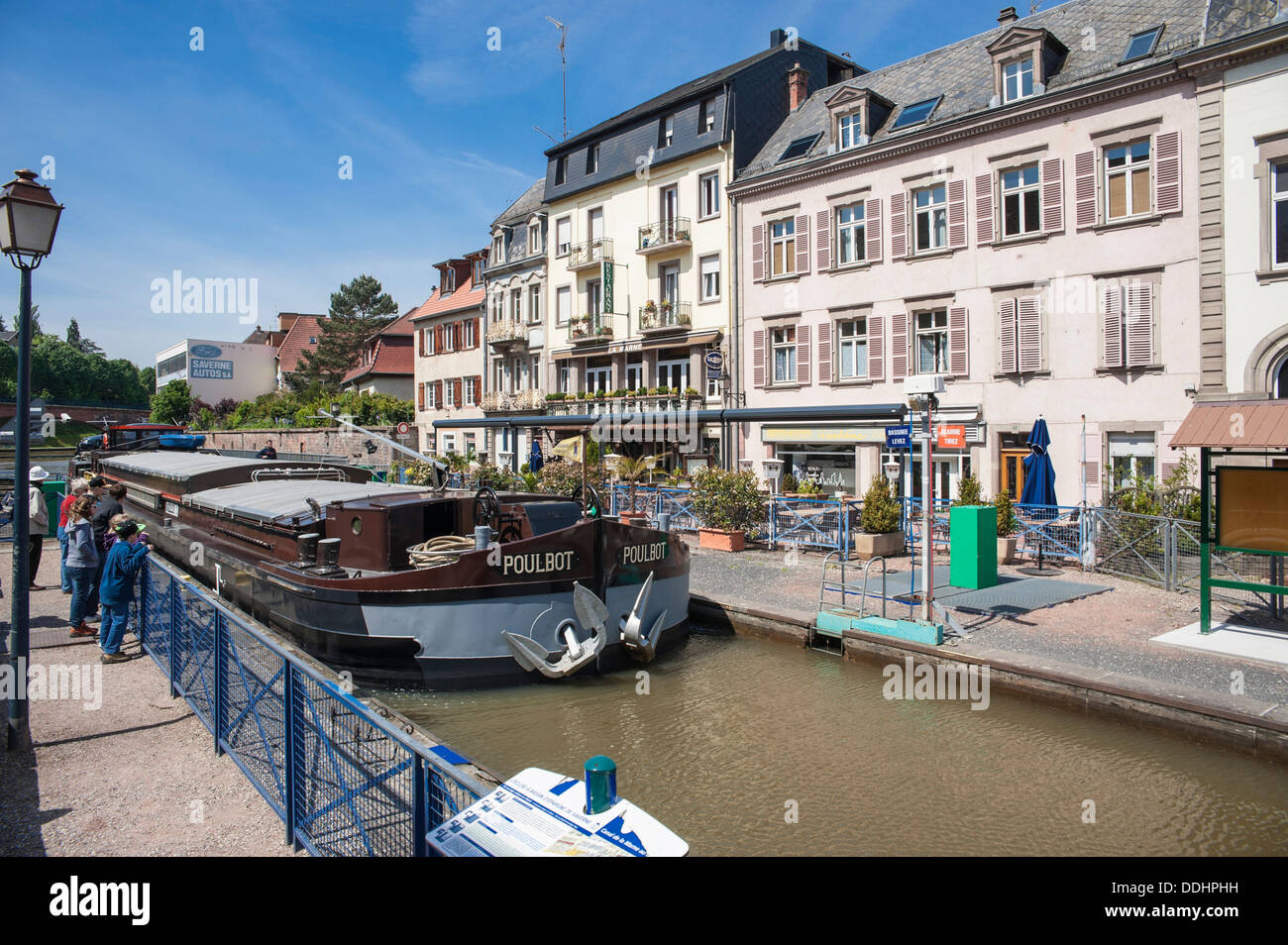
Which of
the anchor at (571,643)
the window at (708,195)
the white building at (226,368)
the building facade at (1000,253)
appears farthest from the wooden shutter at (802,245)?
the white building at (226,368)

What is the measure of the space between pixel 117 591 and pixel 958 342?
19.5 meters

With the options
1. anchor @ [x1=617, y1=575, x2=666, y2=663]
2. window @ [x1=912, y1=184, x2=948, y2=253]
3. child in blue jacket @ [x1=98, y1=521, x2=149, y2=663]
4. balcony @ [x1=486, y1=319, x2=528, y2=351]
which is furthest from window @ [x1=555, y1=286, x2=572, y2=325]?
child in blue jacket @ [x1=98, y1=521, x2=149, y2=663]

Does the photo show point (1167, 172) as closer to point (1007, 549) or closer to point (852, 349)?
point (852, 349)

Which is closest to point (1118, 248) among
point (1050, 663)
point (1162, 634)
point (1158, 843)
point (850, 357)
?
point (850, 357)

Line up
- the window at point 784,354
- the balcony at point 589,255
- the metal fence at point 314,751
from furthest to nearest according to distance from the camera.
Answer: the balcony at point 589,255, the window at point 784,354, the metal fence at point 314,751

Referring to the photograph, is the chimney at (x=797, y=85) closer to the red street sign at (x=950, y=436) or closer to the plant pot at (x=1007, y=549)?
the plant pot at (x=1007, y=549)

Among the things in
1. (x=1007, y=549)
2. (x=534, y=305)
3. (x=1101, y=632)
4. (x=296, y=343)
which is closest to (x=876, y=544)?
(x=1007, y=549)

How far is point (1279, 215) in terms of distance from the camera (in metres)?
16.4

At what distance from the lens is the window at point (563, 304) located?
35.0 m

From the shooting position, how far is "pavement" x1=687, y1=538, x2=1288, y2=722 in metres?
8.26

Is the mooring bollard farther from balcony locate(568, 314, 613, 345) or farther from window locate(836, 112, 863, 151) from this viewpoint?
balcony locate(568, 314, 613, 345)

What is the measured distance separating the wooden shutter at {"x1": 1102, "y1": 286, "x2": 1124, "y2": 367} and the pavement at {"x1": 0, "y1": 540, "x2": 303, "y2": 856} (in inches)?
760

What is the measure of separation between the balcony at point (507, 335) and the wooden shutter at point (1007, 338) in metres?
22.0
